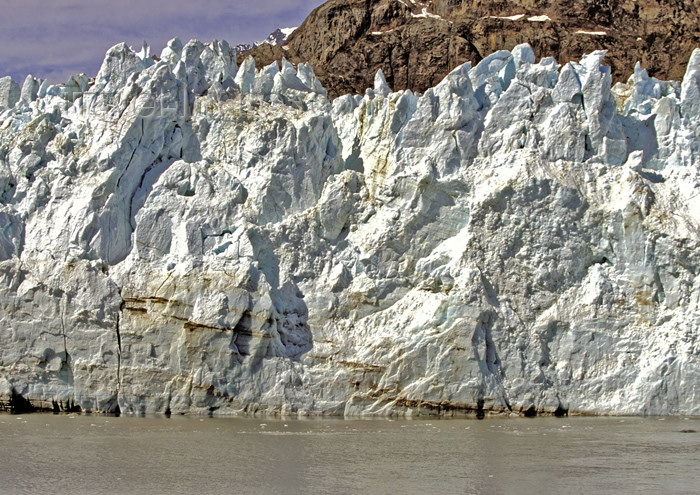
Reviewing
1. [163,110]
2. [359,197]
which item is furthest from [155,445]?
[163,110]

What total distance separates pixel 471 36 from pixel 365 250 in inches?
1122

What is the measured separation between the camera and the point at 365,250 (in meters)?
24.2

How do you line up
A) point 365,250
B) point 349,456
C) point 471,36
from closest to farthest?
point 349,456
point 365,250
point 471,36

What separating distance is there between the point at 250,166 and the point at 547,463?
1368cm

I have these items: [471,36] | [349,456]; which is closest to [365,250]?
[349,456]

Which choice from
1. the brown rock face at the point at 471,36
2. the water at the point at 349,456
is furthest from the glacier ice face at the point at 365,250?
the brown rock face at the point at 471,36

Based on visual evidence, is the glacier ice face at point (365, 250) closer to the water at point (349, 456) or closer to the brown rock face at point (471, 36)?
the water at point (349, 456)

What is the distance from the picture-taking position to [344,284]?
23.9 m

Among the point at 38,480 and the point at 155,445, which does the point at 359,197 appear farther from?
the point at 38,480

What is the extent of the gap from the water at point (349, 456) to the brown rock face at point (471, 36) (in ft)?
96.7

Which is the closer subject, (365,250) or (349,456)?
(349,456)

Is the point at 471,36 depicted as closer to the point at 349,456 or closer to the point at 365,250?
the point at 365,250

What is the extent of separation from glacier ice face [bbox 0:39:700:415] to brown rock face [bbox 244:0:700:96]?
2125 centimetres

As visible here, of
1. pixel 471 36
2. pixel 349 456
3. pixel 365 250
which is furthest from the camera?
pixel 471 36
